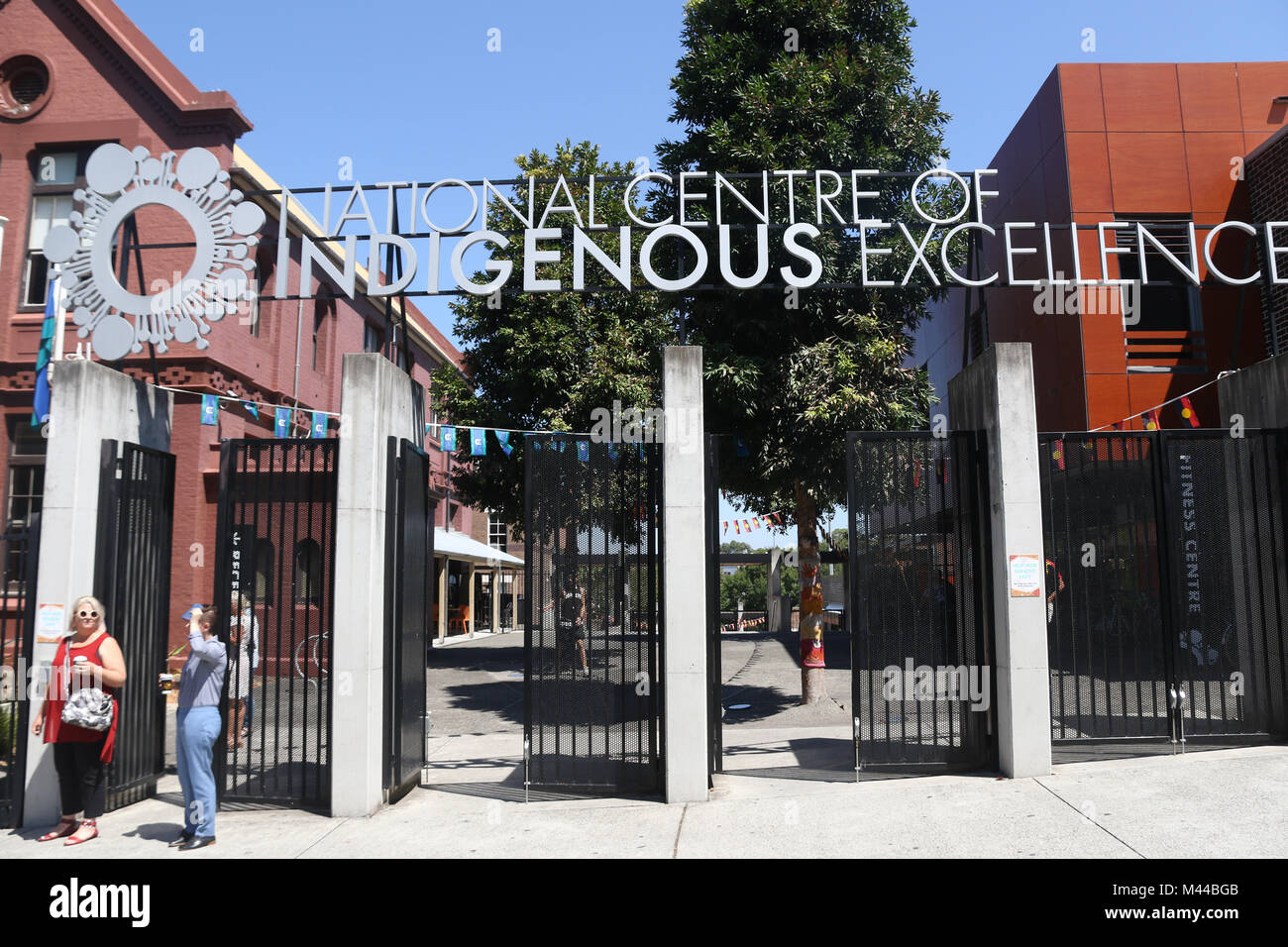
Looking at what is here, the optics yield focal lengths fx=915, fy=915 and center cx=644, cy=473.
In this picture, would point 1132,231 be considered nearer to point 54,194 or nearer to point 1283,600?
point 1283,600

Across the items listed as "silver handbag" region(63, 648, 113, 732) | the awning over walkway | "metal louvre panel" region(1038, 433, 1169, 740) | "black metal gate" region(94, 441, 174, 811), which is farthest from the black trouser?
the awning over walkway

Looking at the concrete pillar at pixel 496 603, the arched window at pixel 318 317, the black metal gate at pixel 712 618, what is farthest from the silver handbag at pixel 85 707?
the concrete pillar at pixel 496 603

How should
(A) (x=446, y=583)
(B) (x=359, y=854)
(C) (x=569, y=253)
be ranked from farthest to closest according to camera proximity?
(A) (x=446, y=583)
(C) (x=569, y=253)
(B) (x=359, y=854)

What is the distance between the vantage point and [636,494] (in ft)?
27.8

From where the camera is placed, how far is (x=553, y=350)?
18.9 metres

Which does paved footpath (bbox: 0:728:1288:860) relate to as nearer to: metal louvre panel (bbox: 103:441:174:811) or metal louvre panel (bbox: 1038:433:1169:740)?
metal louvre panel (bbox: 103:441:174:811)

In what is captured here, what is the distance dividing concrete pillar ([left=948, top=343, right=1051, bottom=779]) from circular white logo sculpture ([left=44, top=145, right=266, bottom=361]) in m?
7.48

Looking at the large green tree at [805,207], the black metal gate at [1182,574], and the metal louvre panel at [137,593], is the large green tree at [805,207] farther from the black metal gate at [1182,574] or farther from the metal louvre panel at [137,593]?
the metal louvre panel at [137,593]

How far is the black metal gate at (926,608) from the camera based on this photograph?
8.61 metres

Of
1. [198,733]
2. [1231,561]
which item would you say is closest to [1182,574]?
[1231,561]

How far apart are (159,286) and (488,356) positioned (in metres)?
6.98

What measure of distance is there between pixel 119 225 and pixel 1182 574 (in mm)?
11350

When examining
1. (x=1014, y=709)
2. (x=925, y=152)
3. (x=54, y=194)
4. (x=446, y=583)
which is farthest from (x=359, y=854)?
(x=446, y=583)

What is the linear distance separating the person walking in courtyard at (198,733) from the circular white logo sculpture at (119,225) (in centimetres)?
362
